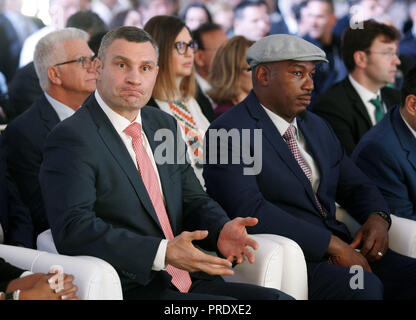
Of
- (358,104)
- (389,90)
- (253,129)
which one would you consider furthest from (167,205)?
(389,90)

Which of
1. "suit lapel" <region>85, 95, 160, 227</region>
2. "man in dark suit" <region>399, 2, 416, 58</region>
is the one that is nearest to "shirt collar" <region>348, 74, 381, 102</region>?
"man in dark suit" <region>399, 2, 416, 58</region>

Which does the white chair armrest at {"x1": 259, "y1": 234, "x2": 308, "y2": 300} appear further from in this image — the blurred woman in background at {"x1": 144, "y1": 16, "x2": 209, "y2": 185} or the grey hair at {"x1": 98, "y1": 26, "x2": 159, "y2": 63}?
the blurred woman in background at {"x1": 144, "y1": 16, "x2": 209, "y2": 185}

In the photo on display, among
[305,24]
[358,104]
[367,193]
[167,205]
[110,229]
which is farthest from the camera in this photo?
[305,24]

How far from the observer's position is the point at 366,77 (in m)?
4.56

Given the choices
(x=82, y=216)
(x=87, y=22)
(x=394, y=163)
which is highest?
(x=87, y=22)

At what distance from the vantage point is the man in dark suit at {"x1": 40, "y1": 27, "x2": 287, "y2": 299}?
7.15 feet

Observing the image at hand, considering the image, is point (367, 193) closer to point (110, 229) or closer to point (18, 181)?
point (110, 229)

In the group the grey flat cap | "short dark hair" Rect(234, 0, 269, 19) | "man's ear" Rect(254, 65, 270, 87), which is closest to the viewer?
the grey flat cap

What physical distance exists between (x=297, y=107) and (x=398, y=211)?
2.56ft

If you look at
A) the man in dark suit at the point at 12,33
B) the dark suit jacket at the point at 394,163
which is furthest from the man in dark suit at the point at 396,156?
the man in dark suit at the point at 12,33

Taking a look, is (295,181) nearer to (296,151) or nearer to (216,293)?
(296,151)

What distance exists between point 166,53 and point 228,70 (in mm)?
694

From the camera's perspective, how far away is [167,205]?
2.46 meters

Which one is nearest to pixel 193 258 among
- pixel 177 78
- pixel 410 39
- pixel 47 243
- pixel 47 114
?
pixel 47 243
